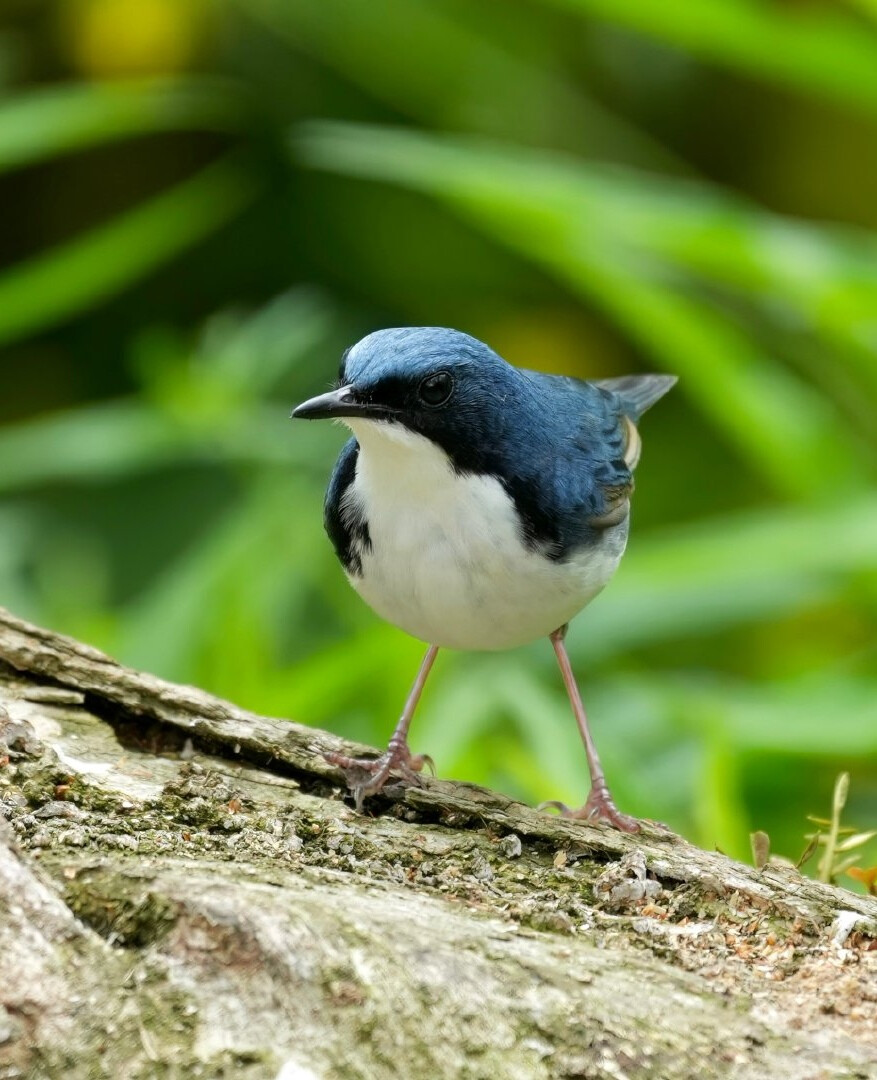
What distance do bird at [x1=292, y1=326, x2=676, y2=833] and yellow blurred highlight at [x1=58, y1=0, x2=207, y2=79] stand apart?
4.09 meters

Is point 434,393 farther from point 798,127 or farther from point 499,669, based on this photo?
point 798,127

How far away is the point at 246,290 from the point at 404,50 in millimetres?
1368

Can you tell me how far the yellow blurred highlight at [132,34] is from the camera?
6.60m

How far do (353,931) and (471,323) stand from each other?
5.29 meters

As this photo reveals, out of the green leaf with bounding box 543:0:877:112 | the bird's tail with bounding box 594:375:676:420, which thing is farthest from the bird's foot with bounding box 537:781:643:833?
the green leaf with bounding box 543:0:877:112

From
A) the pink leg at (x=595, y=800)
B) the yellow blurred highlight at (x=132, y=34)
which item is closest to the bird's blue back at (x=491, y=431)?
the pink leg at (x=595, y=800)

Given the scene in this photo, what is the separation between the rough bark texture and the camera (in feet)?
6.39

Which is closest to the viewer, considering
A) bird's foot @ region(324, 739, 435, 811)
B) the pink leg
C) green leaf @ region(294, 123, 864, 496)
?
bird's foot @ region(324, 739, 435, 811)

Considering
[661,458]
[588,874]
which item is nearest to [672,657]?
[661,458]

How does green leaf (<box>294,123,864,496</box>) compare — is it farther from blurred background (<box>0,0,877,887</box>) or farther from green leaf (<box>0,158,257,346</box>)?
green leaf (<box>0,158,257,346</box>)

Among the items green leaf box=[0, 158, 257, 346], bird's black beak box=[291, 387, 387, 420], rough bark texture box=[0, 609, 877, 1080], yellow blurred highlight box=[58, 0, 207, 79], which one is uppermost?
yellow blurred highlight box=[58, 0, 207, 79]

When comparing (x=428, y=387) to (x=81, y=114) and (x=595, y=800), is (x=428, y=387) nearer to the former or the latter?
(x=595, y=800)

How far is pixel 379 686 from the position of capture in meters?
4.59

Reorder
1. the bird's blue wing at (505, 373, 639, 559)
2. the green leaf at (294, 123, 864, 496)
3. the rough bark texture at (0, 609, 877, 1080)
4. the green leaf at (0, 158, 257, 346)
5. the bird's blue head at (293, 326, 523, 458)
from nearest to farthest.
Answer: the rough bark texture at (0, 609, 877, 1080), the bird's blue head at (293, 326, 523, 458), the bird's blue wing at (505, 373, 639, 559), the green leaf at (294, 123, 864, 496), the green leaf at (0, 158, 257, 346)
